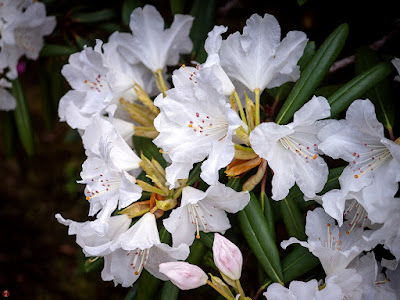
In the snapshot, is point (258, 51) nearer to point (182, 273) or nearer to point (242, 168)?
point (242, 168)

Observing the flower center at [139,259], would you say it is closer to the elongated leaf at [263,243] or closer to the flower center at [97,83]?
the elongated leaf at [263,243]

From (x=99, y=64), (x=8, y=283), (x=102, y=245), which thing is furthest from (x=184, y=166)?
(x=8, y=283)

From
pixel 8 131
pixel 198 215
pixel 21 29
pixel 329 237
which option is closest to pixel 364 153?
pixel 329 237

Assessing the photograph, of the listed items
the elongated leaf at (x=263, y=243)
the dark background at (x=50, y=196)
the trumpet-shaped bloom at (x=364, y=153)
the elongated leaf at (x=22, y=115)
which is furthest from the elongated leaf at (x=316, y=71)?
the elongated leaf at (x=22, y=115)

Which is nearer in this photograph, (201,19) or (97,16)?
(201,19)

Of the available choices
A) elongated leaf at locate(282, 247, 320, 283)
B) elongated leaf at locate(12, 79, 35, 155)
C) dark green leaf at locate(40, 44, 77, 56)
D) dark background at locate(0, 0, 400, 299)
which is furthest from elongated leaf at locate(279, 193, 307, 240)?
elongated leaf at locate(12, 79, 35, 155)
